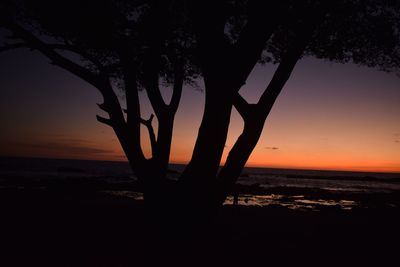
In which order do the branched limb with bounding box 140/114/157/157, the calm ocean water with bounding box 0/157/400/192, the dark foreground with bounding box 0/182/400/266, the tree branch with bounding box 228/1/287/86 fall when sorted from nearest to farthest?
1. the dark foreground with bounding box 0/182/400/266
2. the tree branch with bounding box 228/1/287/86
3. the branched limb with bounding box 140/114/157/157
4. the calm ocean water with bounding box 0/157/400/192

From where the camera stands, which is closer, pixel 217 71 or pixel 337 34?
pixel 217 71

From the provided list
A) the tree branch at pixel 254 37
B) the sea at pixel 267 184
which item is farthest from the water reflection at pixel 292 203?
the tree branch at pixel 254 37

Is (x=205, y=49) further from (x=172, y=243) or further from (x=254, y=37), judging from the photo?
(x=172, y=243)

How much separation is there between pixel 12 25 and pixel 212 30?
4856mm

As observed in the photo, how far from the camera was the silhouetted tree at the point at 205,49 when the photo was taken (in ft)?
23.3

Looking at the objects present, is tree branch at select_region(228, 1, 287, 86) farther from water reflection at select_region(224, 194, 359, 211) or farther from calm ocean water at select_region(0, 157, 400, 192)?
calm ocean water at select_region(0, 157, 400, 192)

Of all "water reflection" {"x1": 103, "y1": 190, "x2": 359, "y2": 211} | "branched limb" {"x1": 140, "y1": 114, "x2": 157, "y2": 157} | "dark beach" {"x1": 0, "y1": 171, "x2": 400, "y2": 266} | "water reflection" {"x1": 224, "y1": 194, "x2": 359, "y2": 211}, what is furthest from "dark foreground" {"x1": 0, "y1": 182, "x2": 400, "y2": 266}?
"water reflection" {"x1": 224, "y1": 194, "x2": 359, "y2": 211}

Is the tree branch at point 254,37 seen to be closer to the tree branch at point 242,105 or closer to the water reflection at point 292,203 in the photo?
the tree branch at point 242,105

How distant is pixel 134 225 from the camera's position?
8.82 metres

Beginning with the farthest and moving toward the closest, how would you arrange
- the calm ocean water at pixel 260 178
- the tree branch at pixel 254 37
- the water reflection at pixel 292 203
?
the calm ocean water at pixel 260 178, the water reflection at pixel 292 203, the tree branch at pixel 254 37

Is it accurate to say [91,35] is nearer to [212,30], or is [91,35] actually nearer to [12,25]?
[12,25]

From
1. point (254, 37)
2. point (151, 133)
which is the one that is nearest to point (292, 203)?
point (151, 133)

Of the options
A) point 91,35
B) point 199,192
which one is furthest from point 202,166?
point 91,35

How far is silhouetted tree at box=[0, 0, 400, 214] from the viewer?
7.10m
